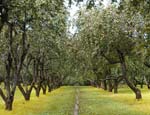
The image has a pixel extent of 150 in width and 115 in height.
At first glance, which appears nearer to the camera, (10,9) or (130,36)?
(10,9)

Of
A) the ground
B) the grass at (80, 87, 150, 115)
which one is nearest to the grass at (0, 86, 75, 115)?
the ground

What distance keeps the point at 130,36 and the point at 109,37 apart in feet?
7.27

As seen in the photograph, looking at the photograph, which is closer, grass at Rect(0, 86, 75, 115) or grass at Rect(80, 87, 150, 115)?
grass at Rect(80, 87, 150, 115)

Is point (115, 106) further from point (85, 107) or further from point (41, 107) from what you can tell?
point (41, 107)

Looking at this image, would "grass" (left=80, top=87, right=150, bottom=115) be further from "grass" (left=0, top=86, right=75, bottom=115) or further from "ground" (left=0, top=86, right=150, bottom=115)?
"grass" (left=0, top=86, right=75, bottom=115)

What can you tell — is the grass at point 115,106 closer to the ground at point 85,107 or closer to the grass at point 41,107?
the ground at point 85,107

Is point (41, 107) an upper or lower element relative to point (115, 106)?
lower

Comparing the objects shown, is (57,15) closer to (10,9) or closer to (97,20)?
(10,9)

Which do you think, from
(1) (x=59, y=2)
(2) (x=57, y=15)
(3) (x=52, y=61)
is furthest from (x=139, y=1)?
(3) (x=52, y=61)

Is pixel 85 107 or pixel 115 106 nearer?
pixel 85 107

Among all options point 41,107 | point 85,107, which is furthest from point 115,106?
point 41,107

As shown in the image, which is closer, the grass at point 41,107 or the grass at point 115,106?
the grass at point 115,106

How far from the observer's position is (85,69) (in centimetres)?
7462

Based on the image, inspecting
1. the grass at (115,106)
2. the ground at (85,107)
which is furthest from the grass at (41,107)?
the grass at (115,106)
